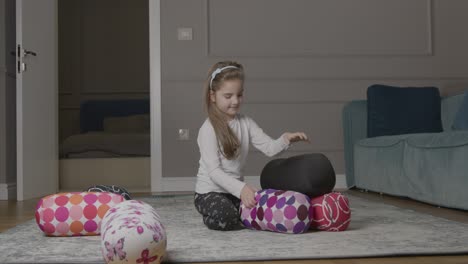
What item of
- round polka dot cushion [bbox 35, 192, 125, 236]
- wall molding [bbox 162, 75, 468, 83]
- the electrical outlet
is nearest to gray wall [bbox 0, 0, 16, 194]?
wall molding [bbox 162, 75, 468, 83]

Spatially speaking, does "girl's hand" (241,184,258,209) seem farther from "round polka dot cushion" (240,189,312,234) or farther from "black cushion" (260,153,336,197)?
"black cushion" (260,153,336,197)

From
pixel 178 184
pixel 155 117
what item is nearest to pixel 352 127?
pixel 178 184

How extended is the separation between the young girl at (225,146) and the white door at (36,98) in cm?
220

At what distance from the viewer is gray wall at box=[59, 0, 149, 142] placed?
7.27 m

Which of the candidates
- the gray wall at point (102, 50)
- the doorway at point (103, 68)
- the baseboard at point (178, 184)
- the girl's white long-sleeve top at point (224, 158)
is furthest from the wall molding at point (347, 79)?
the gray wall at point (102, 50)

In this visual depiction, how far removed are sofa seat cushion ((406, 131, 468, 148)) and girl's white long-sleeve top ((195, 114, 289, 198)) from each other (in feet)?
3.04

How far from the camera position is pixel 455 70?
190 inches

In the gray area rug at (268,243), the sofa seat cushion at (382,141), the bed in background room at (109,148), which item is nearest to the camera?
the gray area rug at (268,243)

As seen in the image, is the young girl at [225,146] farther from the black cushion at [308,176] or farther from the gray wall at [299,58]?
the gray wall at [299,58]

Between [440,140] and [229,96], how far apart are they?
1213 mm

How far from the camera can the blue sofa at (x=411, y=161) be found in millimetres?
A: 2707

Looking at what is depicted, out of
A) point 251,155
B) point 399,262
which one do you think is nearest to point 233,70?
point 399,262

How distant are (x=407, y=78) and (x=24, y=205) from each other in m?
3.09

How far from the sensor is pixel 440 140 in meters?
2.84
